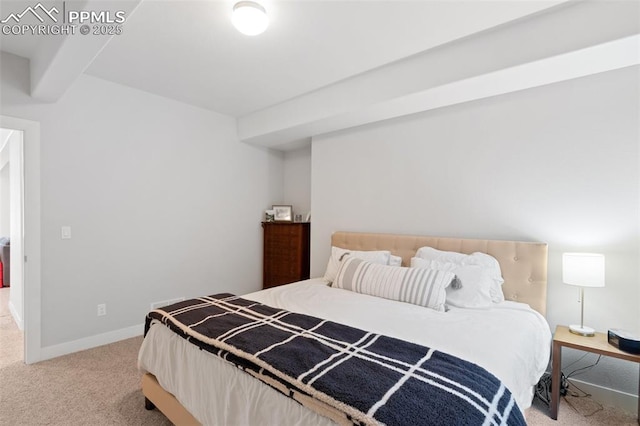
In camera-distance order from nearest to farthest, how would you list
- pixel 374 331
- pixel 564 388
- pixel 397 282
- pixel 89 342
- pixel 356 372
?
pixel 356 372, pixel 374 331, pixel 564 388, pixel 397 282, pixel 89 342

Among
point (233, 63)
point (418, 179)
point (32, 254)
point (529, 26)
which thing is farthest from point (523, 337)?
point (32, 254)

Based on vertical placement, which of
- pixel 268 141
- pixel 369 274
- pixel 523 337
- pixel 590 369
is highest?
pixel 268 141

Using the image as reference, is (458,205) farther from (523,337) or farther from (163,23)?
(163,23)

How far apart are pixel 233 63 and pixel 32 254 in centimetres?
238

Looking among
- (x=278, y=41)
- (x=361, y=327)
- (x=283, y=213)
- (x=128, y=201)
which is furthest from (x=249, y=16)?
(x=283, y=213)

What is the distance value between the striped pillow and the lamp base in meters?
0.86

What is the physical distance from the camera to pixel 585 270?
6.43 ft

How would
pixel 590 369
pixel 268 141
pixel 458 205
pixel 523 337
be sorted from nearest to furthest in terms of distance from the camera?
pixel 523 337
pixel 590 369
pixel 458 205
pixel 268 141

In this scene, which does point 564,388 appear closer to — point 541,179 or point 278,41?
point 541,179

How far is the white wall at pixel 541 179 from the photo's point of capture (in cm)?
207

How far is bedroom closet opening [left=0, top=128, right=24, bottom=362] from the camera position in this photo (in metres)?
2.69

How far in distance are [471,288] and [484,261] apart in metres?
0.32

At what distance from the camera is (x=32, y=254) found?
99.0 inches
